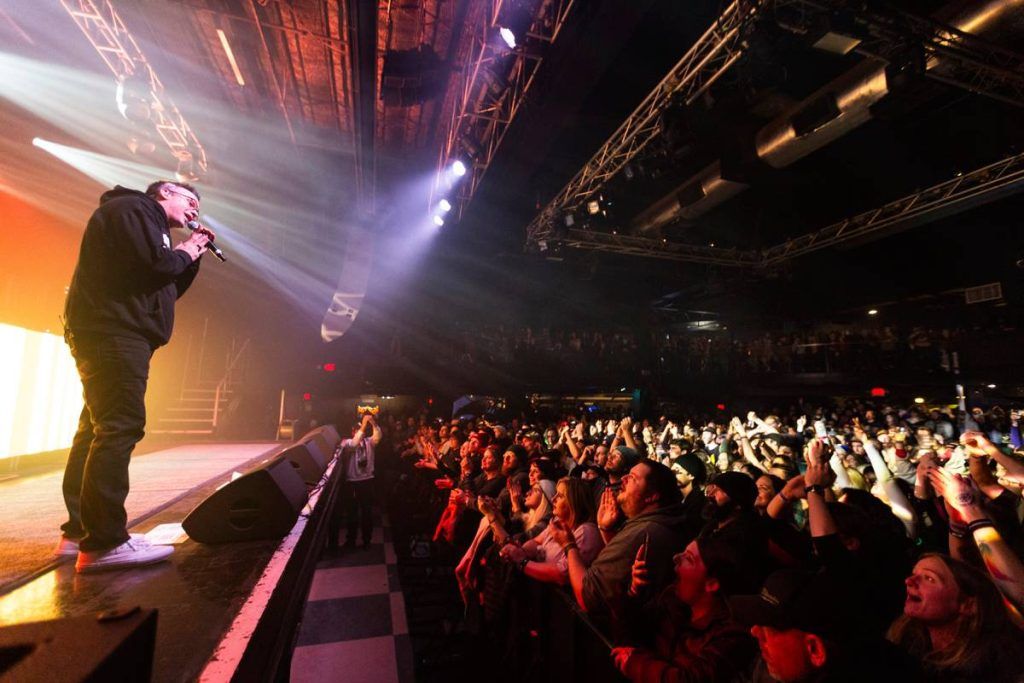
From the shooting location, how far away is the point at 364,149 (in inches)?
190

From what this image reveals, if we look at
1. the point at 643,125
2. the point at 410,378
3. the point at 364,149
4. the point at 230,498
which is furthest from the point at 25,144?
the point at 410,378

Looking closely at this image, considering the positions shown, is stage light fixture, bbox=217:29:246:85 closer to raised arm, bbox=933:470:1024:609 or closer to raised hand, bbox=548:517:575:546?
raised hand, bbox=548:517:575:546

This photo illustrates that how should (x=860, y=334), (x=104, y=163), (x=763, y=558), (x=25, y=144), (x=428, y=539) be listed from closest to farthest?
(x=763, y=558) < (x=25, y=144) < (x=104, y=163) < (x=428, y=539) < (x=860, y=334)

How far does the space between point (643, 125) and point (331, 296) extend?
780cm

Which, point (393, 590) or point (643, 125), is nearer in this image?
point (393, 590)

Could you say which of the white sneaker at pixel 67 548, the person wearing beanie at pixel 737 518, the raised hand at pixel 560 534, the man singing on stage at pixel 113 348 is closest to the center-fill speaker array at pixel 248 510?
the man singing on stage at pixel 113 348

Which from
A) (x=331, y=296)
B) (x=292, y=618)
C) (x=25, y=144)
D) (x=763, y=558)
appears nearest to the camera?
(x=292, y=618)

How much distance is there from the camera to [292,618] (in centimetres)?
150

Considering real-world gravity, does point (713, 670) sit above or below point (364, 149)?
below

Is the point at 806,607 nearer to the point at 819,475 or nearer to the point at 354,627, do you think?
the point at 819,475

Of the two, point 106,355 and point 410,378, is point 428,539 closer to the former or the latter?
point 106,355

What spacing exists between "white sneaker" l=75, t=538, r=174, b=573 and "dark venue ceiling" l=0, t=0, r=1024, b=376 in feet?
10.2

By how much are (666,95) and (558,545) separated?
451 centimetres

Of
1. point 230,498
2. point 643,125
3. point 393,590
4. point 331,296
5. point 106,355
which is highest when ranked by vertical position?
point 643,125
